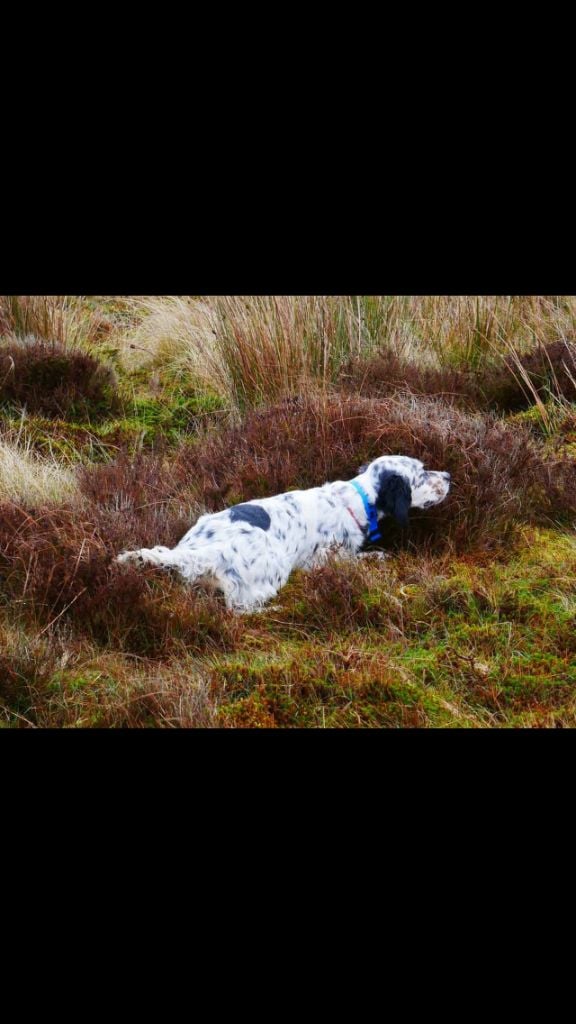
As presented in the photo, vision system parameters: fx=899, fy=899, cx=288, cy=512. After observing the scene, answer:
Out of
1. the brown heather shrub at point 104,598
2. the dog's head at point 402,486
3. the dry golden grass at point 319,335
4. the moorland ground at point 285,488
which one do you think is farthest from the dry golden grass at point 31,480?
the dog's head at point 402,486

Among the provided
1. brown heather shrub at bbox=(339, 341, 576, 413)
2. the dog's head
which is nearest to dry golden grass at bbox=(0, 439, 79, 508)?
the dog's head

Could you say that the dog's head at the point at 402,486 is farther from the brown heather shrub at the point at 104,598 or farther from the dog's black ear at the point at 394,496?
the brown heather shrub at the point at 104,598

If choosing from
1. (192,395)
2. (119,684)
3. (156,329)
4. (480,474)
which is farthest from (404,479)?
(156,329)

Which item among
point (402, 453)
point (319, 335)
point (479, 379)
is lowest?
point (402, 453)

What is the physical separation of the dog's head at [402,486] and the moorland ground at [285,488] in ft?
0.49

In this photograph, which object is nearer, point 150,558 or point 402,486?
point 150,558

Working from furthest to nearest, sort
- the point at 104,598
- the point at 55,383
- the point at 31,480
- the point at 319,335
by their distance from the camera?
the point at 55,383 → the point at 319,335 → the point at 31,480 → the point at 104,598

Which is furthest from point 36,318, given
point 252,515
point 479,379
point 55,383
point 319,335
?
point 252,515

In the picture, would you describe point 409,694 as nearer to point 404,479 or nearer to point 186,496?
point 404,479

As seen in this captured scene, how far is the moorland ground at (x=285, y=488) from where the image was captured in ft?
12.5

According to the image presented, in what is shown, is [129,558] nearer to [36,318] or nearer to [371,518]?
[371,518]

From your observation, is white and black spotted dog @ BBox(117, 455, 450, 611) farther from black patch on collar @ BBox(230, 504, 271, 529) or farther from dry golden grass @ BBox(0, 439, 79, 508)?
dry golden grass @ BBox(0, 439, 79, 508)

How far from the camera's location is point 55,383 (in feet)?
24.5

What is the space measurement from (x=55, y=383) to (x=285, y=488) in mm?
2794
